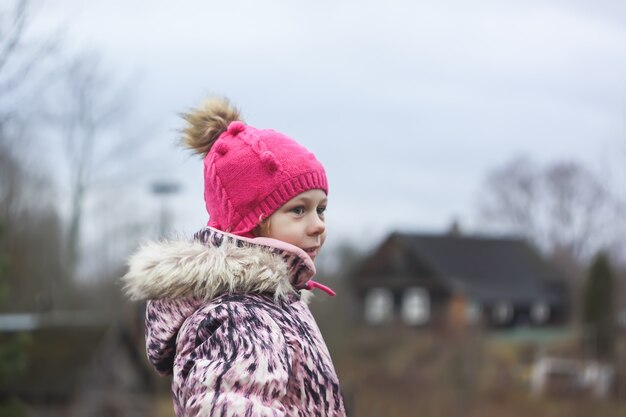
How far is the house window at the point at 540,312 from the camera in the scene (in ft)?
131

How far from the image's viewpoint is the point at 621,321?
30.3m

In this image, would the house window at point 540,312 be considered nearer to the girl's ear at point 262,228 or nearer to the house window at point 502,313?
the house window at point 502,313

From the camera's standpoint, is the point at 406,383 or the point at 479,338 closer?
the point at 406,383

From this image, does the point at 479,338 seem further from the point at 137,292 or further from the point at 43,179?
the point at 137,292

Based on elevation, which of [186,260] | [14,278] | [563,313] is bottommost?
[563,313]

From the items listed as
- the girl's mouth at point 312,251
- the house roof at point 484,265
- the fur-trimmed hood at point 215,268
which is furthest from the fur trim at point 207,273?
the house roof at point 484,265

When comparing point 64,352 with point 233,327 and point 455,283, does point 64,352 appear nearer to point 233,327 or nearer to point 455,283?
point 233,327

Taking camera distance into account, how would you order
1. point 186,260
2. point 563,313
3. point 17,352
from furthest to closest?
point 563,313, point 17,352, point 186,260

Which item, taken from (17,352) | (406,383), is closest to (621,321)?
(406,383)

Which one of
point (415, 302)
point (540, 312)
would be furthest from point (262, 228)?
point (540, 312)

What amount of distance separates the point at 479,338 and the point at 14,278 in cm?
1048

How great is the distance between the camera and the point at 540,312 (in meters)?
40.0

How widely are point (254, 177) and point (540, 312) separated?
38.7 metres

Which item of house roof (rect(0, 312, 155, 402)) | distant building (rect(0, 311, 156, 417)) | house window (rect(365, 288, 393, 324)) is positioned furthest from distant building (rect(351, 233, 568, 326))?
house roof (rect(0, 312, 155, 402))
